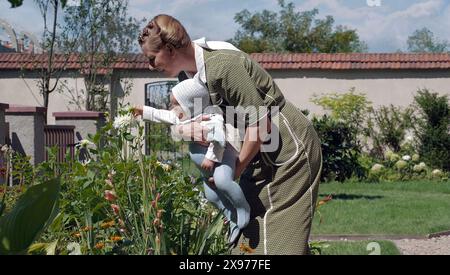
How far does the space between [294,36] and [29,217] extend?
164 feet

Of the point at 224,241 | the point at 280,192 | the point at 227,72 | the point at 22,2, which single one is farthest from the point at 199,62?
the point at 22,2

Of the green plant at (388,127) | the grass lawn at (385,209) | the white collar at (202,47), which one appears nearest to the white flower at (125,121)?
the white collar at (202,47)

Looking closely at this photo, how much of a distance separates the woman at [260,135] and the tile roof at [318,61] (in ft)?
65.8

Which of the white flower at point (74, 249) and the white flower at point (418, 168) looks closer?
the white flower at point (74, 249)

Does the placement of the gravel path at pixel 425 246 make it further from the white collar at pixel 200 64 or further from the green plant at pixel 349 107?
the green plant at pixel 349 107

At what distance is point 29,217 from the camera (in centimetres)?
252

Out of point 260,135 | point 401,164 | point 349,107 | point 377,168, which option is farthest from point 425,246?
point 349,107

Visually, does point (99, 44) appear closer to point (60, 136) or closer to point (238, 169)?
point (60, 136)

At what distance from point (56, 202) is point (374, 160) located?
19.3m

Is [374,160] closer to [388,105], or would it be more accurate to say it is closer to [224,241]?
[388,105]

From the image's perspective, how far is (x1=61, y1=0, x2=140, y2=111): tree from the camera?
2258cm

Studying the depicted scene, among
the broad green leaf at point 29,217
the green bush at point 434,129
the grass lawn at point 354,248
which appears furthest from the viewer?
the green bush at point 434,129

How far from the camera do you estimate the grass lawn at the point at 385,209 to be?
389 inches
